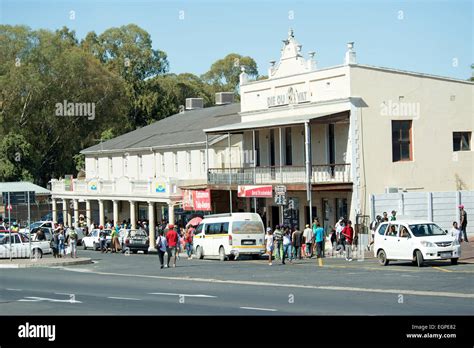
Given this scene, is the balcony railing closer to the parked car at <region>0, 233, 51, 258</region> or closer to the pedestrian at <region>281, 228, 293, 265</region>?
the pedestrian at <region>281, 228, 293, 265</region>

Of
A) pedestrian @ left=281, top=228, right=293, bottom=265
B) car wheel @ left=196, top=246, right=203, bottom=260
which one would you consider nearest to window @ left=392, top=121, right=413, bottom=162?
pedestrian @ left=281, top=228, right=293, bottom=265

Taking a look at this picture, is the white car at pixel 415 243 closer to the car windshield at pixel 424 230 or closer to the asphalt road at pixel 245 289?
the car windshield at pixel 424 230

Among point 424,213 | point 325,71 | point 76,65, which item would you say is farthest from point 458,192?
point 76,65

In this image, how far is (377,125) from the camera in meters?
47.3

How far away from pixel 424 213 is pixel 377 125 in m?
5.16

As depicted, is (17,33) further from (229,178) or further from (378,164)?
(378,164)

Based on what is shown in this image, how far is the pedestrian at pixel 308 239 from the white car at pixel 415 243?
21.7 feet

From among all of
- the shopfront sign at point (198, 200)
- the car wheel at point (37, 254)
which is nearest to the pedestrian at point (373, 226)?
the shopfront sign at point (198, 200)

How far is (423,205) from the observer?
147 feet

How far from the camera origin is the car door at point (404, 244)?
3406cm

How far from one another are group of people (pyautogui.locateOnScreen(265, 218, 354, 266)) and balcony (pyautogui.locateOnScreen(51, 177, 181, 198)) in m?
16.7

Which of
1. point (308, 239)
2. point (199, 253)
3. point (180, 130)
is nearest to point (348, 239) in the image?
point (308, 239)

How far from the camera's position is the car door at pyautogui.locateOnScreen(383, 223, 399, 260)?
34.8 meters
